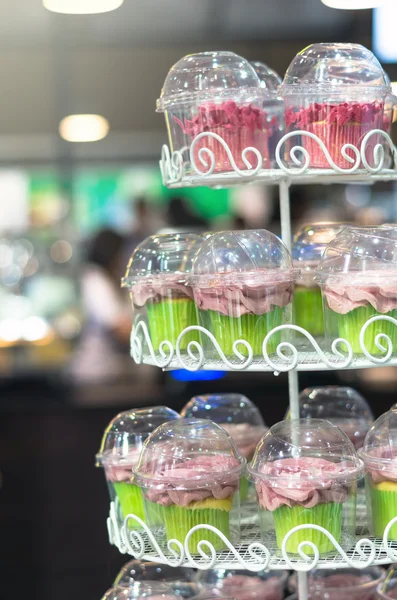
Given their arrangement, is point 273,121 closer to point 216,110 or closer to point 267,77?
point 216,110

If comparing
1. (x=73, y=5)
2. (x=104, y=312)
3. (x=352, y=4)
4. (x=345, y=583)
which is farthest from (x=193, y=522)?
(x=352, y=4)

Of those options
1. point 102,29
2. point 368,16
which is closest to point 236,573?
point 368,16

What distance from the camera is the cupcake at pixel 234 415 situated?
89.0 inches

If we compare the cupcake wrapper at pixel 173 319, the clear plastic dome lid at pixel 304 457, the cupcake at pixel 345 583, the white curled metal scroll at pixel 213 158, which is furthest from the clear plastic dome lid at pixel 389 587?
the white curled metal scroll at pixel 213 158

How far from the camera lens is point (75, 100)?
5.48 m

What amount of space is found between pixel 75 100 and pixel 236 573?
384cm

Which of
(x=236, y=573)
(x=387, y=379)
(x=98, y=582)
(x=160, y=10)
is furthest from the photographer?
(x=160, y=10)

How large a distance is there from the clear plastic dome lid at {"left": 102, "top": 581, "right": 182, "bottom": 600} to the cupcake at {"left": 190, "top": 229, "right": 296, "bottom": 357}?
22.6 inches

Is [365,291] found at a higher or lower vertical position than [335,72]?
lower

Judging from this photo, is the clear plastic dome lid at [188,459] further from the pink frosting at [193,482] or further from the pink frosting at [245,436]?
the pink frosting at [245,436]

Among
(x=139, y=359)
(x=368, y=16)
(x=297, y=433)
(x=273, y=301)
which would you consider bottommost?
(x=297, y=433)

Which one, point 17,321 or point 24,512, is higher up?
point 17,321

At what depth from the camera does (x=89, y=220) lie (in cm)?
591

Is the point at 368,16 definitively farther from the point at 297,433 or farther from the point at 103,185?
the point at 297,433
